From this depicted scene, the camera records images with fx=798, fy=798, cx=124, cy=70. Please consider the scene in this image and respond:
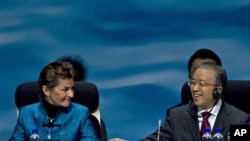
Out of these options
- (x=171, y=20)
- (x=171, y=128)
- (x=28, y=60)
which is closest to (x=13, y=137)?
(x=171, y=128)

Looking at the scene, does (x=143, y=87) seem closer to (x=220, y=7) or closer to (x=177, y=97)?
(x=177, y=97)

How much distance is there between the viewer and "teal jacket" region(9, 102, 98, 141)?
4.66 m

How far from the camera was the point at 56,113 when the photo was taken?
15.5 feet

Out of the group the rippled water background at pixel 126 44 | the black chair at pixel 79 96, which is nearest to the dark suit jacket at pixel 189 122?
the black chair at pixel 79 96

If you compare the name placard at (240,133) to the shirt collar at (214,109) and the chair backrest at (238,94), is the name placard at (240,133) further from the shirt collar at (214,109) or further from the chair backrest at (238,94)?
the chair backrest at (238,94)

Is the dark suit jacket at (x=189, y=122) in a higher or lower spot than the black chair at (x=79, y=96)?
lower

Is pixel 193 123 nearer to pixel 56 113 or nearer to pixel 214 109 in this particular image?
pixel 214 109

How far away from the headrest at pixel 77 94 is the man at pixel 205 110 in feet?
1.80

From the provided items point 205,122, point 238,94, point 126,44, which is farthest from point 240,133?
point 126,44

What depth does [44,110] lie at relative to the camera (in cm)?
473

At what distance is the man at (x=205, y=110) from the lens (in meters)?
4.62

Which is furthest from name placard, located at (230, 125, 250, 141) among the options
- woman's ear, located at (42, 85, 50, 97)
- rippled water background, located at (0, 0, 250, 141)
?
rippled water background, located at (0, 0, 250, 141)

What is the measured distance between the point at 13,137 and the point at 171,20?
1.89m

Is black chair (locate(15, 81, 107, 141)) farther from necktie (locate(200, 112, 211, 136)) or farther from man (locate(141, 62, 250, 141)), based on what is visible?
necktie (locate(200, 112, 211, 136))
